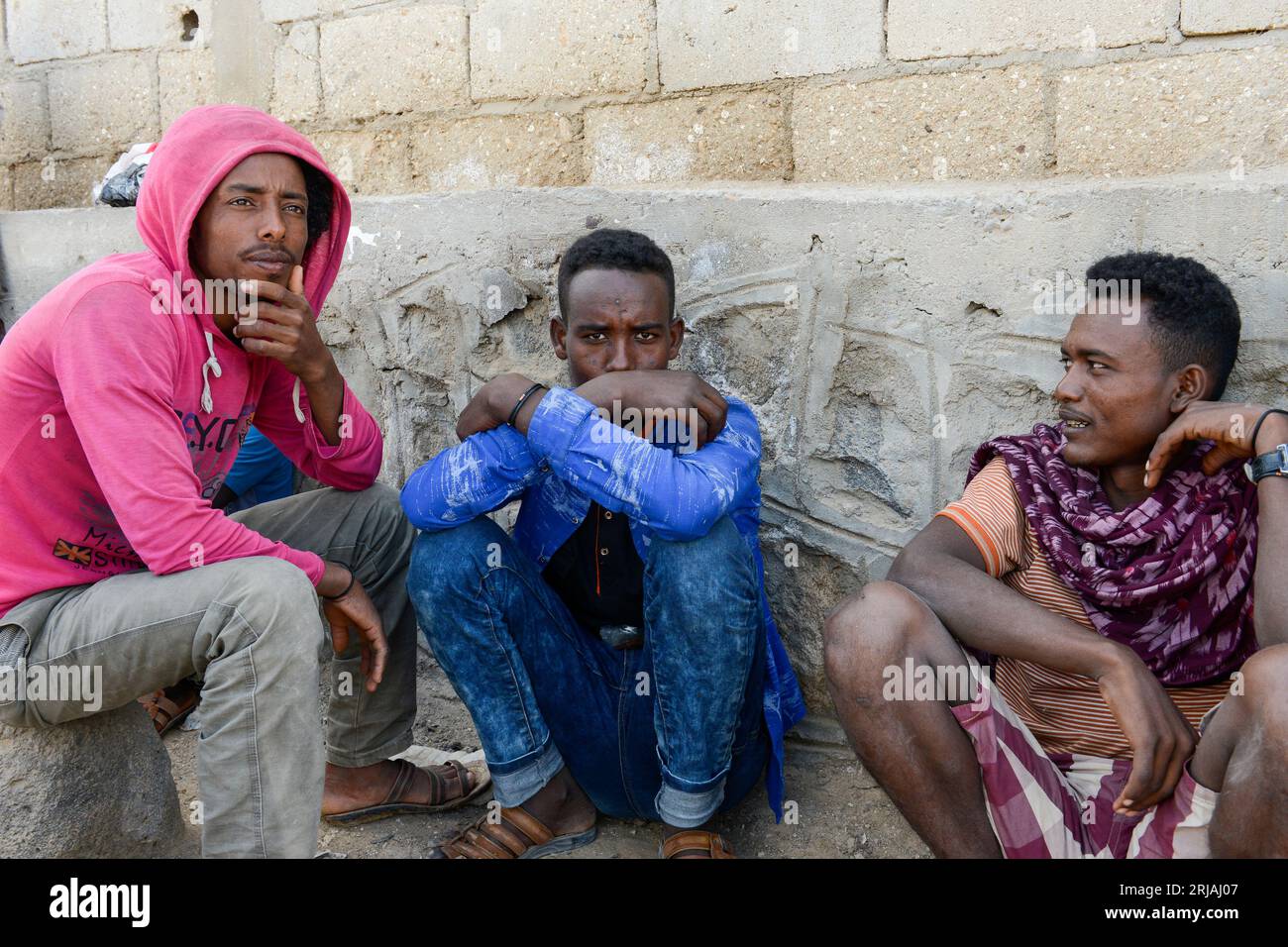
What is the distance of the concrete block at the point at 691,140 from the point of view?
10.7 feet

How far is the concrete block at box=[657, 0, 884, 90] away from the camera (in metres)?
3.08

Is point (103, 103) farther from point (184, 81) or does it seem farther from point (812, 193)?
point (812, 193)

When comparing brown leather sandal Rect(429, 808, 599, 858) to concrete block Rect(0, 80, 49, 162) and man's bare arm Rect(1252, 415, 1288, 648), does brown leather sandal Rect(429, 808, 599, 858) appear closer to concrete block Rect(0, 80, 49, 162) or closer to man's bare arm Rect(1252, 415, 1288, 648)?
man's bare arm Rect(1252, 415, 1288, 648)

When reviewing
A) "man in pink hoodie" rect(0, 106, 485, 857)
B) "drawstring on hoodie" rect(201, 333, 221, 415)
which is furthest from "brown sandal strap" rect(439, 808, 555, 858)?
"drawstring on hoodie" rect(201, 333, 221, 415)

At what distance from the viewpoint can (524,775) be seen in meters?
2.59

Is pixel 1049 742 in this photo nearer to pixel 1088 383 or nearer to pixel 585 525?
pixel 1088 383

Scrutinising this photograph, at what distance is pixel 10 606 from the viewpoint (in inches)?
89.0

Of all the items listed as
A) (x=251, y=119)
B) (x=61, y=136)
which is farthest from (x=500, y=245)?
(x=61, y=136)

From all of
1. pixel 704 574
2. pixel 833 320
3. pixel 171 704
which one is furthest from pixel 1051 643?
pixel 171 704

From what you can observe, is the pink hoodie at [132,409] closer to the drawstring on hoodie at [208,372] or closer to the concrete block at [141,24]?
the drawstring on hoodie at [208,372]

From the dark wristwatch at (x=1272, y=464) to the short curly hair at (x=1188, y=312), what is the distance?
282mm

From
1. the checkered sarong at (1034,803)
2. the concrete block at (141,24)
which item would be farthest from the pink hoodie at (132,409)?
the concrete block at (141,24)

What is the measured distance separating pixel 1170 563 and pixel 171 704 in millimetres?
2693

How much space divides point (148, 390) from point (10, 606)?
505 mm
